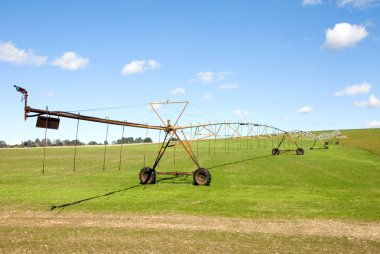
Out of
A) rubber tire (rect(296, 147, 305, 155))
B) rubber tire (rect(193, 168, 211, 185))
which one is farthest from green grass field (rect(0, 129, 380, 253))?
rubber tire (rect(296, 147, 305, 155))

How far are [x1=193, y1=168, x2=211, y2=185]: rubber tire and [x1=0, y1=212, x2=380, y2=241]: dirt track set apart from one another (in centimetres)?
861

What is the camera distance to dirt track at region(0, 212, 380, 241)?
1285 cm

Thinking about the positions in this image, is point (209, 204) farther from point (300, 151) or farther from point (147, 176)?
point (300, 151)

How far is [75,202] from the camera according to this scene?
60.5 ft

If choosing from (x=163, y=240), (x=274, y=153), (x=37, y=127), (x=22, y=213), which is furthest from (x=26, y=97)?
(x=274, y=153)

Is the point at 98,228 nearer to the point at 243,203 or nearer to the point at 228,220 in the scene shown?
the point at 228,220

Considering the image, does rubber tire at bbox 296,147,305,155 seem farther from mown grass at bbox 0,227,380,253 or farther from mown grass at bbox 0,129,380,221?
mown grass at bbox 0,227,380,253

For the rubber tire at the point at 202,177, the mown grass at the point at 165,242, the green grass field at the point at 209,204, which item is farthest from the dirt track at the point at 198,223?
the rubber tire at the point at 202,177

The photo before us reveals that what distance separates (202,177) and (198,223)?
9.81 metres

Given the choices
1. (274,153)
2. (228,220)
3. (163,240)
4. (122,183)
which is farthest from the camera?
(274,153)

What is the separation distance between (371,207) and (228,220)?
7210mm

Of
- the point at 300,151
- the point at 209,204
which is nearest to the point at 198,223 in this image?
the point at 209,204

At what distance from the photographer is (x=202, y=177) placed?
2381cm

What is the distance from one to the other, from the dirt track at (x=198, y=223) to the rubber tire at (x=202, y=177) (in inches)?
339
